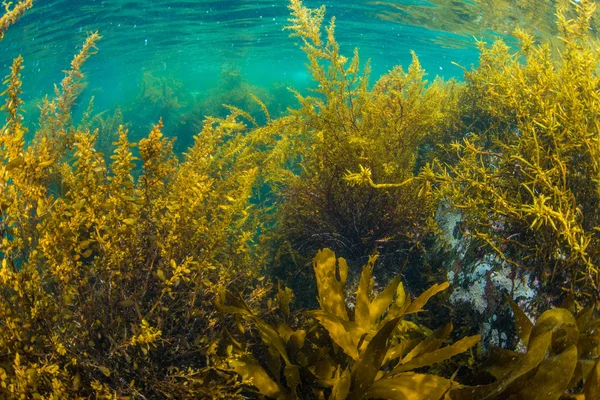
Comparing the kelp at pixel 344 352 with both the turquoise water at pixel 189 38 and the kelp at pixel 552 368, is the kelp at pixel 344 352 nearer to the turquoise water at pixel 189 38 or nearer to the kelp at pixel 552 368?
the kelp at pixel 552 368

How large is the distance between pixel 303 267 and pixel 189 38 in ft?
77.9

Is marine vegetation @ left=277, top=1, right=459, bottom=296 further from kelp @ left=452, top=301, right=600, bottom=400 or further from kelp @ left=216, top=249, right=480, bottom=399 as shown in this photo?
kelp @ left=452, top=301, right=600, bottom=400

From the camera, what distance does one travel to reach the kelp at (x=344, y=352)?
7.18ft

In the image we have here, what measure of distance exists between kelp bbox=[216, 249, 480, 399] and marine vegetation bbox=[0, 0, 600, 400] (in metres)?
0.01

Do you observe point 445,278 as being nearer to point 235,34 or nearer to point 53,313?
point 53,313

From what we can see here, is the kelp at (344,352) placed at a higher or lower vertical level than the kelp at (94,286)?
lower

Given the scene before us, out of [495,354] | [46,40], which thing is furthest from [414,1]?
[46,40]

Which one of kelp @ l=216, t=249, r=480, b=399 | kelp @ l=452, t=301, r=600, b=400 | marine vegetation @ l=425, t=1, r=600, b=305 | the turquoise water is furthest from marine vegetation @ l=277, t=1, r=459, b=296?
the turquoise water

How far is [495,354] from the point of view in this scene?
8.46 ft

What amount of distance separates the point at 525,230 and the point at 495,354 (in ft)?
3.87

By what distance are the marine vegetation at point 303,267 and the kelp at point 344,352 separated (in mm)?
12

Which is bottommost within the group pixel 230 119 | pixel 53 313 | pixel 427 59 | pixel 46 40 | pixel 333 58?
pixel 427 59

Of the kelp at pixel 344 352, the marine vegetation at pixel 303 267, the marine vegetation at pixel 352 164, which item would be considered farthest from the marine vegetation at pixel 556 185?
the kelp at pixel 344 352

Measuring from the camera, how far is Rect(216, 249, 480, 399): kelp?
219cm
